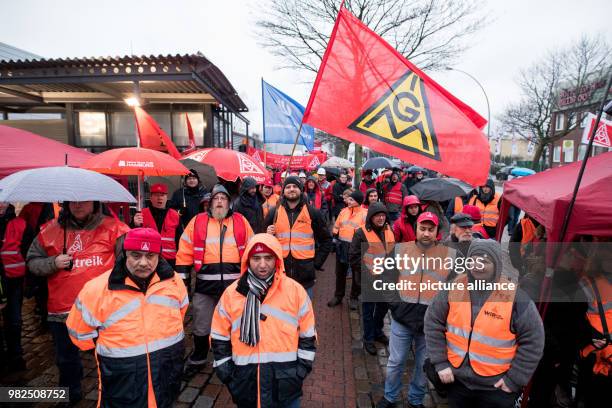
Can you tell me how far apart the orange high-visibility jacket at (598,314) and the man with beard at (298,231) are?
2.72 metres

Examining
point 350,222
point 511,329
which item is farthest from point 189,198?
point 511,329

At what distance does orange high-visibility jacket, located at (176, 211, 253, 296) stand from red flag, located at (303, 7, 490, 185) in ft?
4.97

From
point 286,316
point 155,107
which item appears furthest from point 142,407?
point 155,107

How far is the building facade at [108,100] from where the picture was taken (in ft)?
26.3

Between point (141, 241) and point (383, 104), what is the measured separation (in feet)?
7.63

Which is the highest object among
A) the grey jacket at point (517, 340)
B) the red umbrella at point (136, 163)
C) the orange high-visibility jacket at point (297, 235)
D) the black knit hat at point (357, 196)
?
the red umbrella at point (136, 163)

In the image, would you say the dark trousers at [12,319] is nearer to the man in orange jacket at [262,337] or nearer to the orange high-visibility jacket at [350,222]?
the man in orange jacket at [262,337]

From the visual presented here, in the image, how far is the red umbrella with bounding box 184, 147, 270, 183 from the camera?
5422mm

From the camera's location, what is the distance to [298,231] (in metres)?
4.36

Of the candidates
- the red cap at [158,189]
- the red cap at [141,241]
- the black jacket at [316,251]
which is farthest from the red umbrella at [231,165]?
the red cap at [141,241]

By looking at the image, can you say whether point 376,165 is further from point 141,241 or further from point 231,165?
point 141,241

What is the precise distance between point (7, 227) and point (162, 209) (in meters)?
1.66

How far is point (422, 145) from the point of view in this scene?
2.90 m

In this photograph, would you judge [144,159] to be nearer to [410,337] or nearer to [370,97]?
[370,97]
